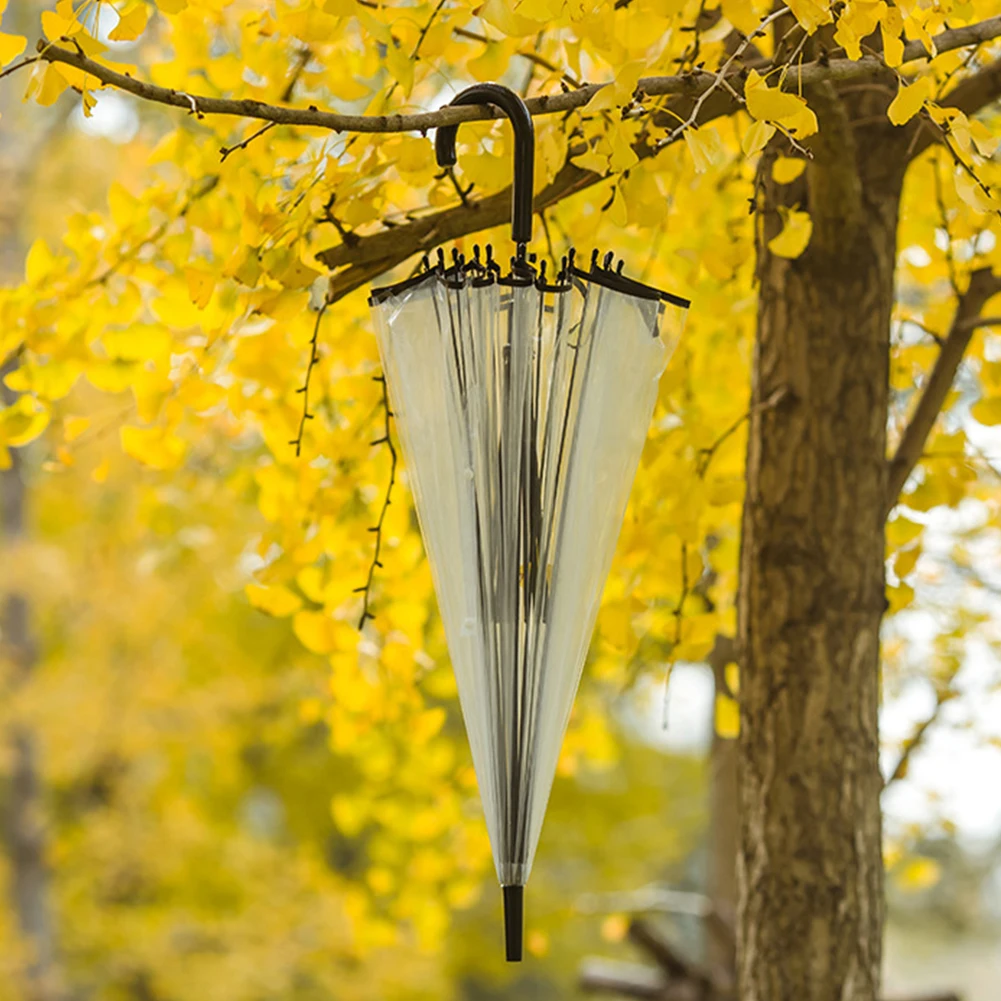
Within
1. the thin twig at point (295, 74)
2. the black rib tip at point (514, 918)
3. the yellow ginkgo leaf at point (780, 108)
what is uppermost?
the thin twig at point (295, 74)

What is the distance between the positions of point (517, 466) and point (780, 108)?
355mm

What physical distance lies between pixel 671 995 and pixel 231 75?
2565 millimetres

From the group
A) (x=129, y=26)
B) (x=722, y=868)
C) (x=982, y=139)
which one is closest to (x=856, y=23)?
(x=982, y=139)

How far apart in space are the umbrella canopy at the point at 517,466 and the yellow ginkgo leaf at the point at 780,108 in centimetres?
18

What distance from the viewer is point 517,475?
103 centimetres

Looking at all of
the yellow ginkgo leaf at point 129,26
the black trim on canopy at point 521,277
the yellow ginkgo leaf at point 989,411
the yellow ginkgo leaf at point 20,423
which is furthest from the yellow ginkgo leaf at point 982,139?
the yellow ginkgo leaf at point 20,423

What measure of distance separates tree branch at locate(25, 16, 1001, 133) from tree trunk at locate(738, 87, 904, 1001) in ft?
1.58

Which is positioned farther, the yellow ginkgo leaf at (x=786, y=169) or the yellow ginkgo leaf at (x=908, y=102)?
the yellow ginkgo leaf at (x=786, y=169)

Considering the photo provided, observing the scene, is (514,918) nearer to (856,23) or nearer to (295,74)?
(856,23)

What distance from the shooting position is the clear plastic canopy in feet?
3.34

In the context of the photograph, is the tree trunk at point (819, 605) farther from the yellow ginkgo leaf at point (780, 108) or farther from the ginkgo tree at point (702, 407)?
the yellow ginkgo leaf at point (780, 108)

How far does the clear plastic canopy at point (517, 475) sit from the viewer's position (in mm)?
1018

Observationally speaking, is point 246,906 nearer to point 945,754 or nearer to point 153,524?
point 945,754

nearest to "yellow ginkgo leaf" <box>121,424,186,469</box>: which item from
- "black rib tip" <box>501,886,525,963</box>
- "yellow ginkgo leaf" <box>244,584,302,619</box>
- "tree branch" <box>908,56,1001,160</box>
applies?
"yellow ginkgo leaf" <box>244,584,302,619</box>
